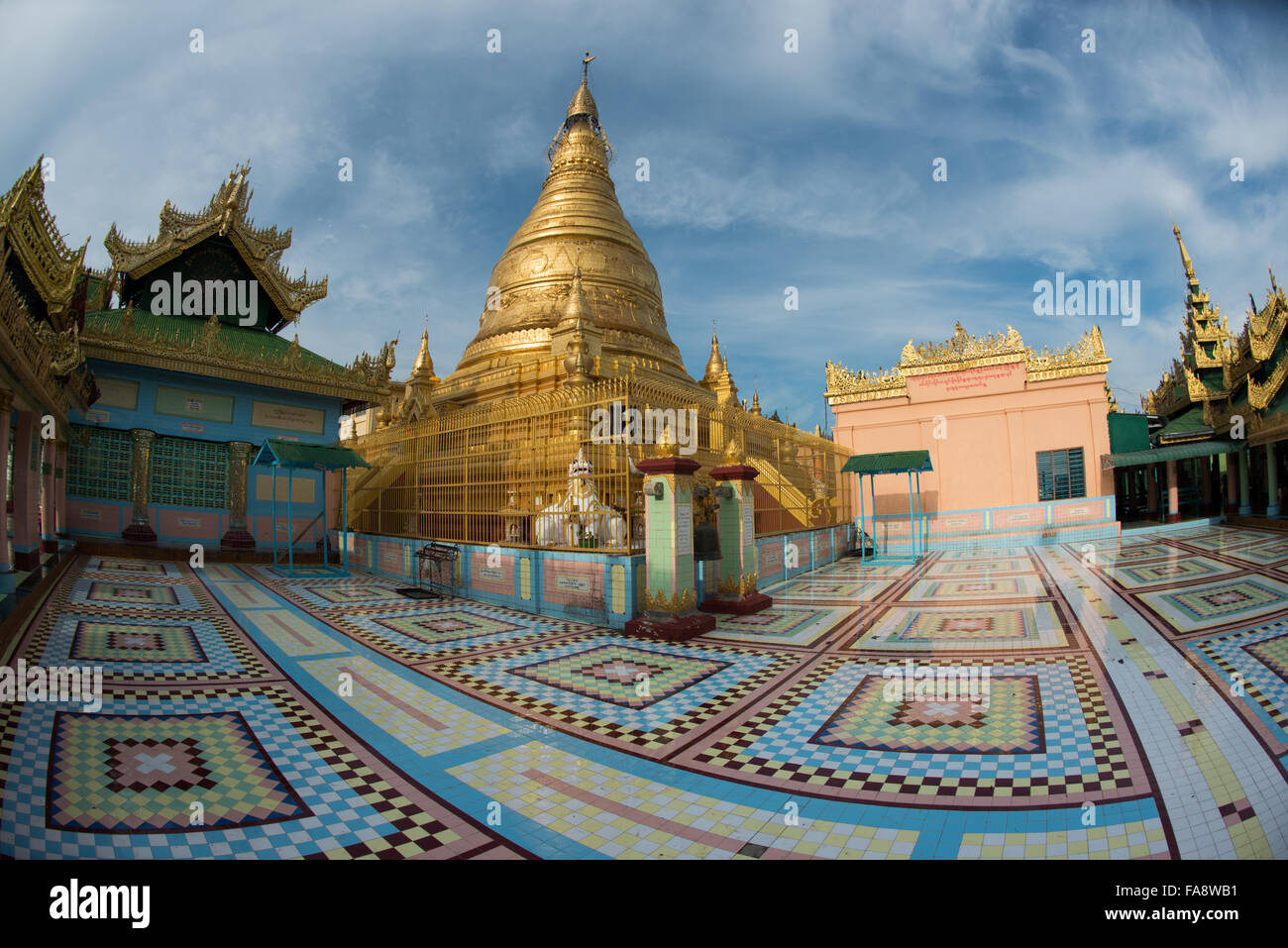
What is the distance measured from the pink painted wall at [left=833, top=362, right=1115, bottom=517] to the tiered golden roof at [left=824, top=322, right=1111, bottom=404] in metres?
0.22

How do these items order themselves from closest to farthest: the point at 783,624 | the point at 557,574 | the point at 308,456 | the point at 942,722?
the point at 942,722 → the point at 783,624 → the point at 557,574 → the point at 308,456

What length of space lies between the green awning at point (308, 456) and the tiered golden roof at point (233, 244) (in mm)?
5873

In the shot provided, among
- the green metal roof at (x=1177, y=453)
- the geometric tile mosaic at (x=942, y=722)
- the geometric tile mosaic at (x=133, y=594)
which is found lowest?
the geometric tile mosaic at (x=942, y=722)

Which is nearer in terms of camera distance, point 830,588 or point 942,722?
point 942,722

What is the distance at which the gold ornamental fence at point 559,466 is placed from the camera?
8.55m

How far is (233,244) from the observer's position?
16562mm

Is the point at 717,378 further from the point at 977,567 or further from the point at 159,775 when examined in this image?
the point at 159,775

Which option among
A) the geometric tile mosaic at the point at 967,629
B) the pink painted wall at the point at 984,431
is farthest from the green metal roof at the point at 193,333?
the pink painted wall at the point at 984,431

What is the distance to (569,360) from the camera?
44.4 feet

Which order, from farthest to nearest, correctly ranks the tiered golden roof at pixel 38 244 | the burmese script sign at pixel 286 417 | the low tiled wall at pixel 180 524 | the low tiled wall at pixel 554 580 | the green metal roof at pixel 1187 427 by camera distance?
the green metal roof at pixel 1187 427 < the burmese script sign at pixel 286 417 < the low tiled wall at pixel 180 524 < the low tiled wall at pixel 554 580 < the tiered golden roof at pixel 38 244

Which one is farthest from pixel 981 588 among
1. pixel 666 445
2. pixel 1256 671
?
pixel 666 445

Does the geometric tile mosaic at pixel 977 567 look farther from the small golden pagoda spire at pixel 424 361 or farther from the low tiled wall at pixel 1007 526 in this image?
the small golden pagoda spire at pixel 424 361

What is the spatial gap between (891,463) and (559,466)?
35.5 feet

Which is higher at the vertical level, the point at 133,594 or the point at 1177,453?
the point at 1177,453
